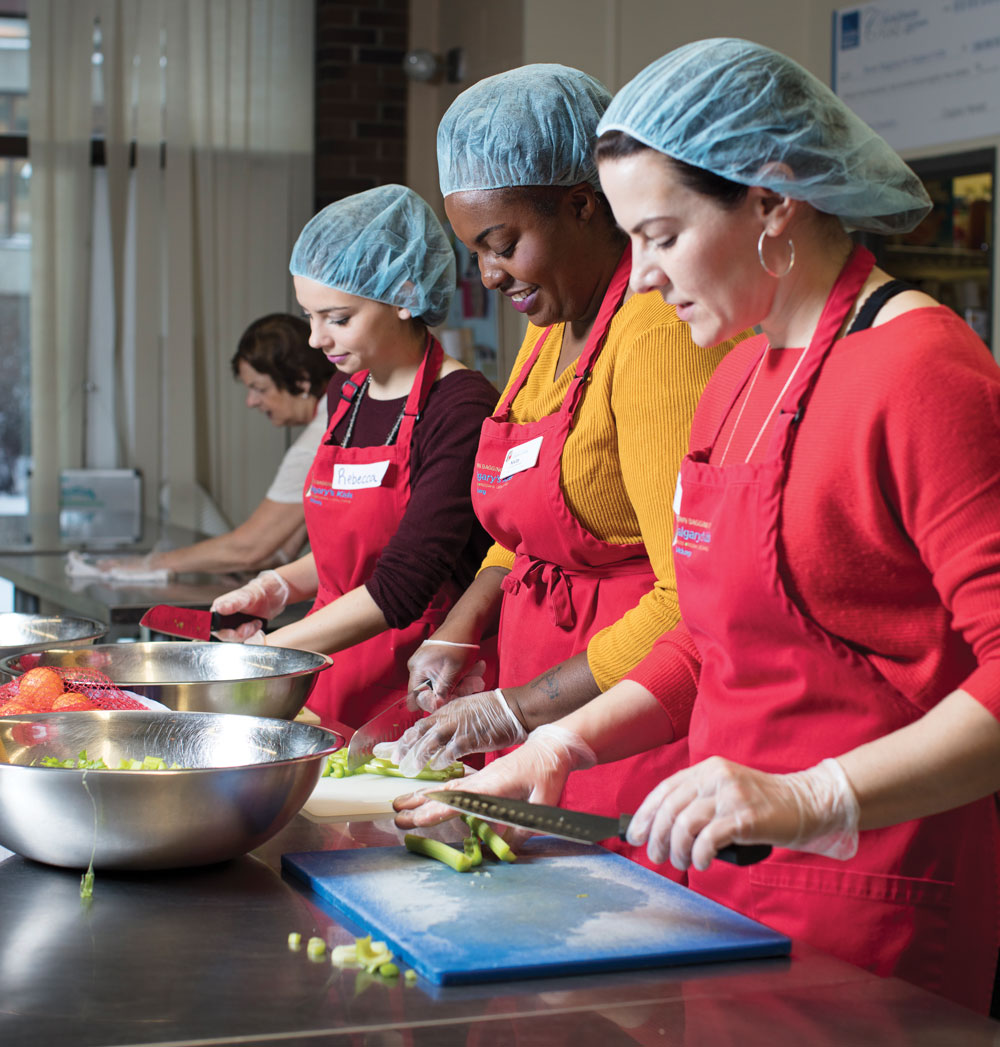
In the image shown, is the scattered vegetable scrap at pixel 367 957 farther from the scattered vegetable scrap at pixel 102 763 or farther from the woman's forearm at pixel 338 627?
the woman's forearm at pixel 338 627

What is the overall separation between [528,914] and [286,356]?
3040 mm

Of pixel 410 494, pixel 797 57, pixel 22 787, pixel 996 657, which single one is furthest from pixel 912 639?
pixel 797 57

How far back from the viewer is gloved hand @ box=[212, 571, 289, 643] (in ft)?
8.07

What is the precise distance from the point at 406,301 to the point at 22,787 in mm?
1389

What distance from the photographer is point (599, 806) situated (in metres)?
1.67

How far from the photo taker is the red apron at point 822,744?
123 centimetres

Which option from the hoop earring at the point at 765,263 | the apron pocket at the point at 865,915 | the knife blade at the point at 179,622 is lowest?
the apron pocket at the point at 865,915

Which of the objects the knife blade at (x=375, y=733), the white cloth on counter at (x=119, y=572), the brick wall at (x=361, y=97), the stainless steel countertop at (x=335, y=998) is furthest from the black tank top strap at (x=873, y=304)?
the brick wall at (x=361, y=97)

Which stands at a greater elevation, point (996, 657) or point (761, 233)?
point (761, 233)

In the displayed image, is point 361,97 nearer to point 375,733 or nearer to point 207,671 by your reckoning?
point 207,671

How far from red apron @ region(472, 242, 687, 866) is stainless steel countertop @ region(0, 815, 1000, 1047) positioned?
586mm

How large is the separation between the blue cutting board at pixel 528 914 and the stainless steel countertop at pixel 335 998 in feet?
0.04

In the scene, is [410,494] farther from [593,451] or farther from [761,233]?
[761,233]

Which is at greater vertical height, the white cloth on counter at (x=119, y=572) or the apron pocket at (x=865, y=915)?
the apron pocket at (x=865, y=915)
